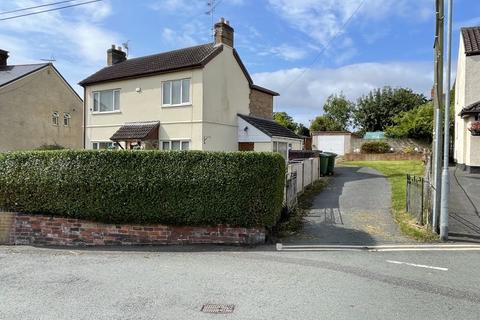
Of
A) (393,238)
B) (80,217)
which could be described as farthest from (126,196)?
(393,238)

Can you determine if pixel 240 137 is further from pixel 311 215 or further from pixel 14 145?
pixel 14 145

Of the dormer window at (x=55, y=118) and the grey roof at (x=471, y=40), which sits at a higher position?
the grey roof at (x=471, y=40)

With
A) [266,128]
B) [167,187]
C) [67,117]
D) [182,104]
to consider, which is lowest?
[167,187]

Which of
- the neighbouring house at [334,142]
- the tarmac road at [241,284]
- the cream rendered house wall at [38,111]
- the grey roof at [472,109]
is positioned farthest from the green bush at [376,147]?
the tarmac road at [241,284]

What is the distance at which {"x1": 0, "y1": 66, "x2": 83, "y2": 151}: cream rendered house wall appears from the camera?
2541 cm

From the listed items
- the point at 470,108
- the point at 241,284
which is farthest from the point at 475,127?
the point at 241,284

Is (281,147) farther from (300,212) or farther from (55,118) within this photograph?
(55,118)

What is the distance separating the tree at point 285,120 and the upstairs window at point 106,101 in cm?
2868

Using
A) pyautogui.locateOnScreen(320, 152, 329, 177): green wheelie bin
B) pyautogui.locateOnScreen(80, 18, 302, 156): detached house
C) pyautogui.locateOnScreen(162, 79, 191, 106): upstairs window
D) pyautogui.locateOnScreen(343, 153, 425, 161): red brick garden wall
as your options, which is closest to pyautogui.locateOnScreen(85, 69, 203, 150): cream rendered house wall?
pyautogui.locateOnScreen(80, 18, 302, 156): detached house

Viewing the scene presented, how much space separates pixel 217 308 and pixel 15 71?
29.0 metres

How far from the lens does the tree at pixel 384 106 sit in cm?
5328

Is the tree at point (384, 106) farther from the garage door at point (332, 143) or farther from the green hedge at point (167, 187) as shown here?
the green hedge at point (167, 187)

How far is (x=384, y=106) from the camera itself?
54.4 m

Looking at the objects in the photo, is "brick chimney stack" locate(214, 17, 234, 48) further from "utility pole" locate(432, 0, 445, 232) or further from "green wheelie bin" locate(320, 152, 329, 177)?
"utility pole" locate(432, 0, 445, 232)
